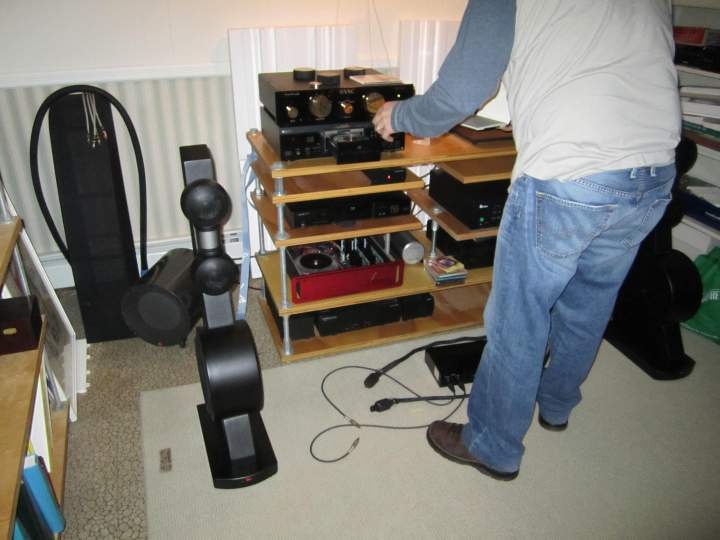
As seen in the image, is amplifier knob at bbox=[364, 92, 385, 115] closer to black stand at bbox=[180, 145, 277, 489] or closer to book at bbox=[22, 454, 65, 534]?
black stand at bbox=[180, 145, 277, 489]

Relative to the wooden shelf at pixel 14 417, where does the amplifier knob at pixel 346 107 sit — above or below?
above

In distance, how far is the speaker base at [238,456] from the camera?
1600 millimetres

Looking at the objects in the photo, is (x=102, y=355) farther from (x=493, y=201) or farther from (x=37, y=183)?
(x=493, y=201)

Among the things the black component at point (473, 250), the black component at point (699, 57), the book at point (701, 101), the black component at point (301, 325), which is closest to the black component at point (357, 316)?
the black component at point (301, 325)

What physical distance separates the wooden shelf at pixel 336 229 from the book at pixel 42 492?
0.88 metres

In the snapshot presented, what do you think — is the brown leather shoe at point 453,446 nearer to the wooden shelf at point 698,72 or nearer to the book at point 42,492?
the book at point 42,492

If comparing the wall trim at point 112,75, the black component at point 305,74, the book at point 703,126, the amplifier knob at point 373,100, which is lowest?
the book at point 703,126

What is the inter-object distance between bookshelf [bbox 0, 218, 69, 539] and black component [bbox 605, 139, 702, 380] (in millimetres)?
1997

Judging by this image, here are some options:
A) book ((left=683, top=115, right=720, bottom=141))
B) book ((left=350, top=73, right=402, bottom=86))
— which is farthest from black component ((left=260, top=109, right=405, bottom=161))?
book ((left=683, top=115, right=720, bottom=141))

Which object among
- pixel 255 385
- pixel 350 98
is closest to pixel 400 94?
pixel 350 98

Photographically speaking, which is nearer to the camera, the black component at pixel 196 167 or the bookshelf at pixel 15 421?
the bookshelf at pixel 15 421

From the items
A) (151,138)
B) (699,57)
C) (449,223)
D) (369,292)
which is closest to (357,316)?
(369,292)

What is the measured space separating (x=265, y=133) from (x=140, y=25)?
0.63 metres

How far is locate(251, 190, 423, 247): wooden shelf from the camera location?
1842 millimetres
